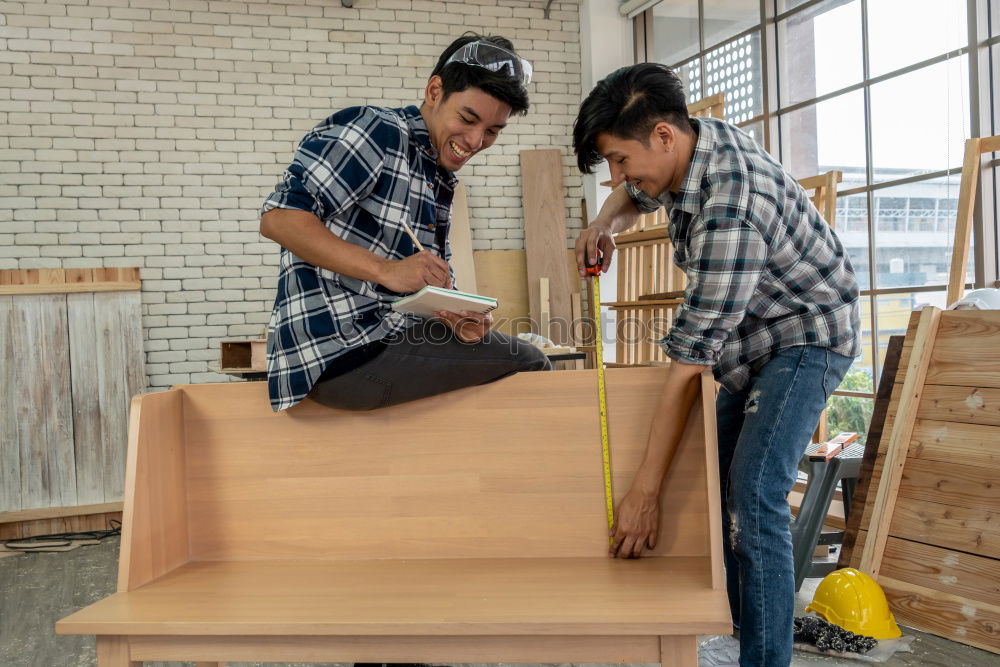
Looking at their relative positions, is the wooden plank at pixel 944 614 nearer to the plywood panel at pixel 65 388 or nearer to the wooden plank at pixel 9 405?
the plywood panel at pixel 65 388

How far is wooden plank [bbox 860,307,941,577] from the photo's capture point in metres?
2.94

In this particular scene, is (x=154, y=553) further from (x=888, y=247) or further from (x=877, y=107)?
(x=877, y=107)

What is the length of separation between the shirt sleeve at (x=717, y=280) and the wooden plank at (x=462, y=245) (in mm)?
4709

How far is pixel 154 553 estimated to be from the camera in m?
1.76

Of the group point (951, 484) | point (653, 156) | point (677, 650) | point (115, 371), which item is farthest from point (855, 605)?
point (115, 371)

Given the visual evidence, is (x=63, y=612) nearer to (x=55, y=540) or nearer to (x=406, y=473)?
(x=55, y=540)

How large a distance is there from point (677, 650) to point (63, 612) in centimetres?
317

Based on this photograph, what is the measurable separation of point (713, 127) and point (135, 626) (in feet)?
5.18

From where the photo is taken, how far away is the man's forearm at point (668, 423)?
1647 millimetres

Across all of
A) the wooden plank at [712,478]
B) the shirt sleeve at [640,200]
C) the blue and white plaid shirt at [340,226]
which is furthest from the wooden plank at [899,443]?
the blue and white plaid shirt at [340,226]

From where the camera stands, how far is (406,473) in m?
1.87

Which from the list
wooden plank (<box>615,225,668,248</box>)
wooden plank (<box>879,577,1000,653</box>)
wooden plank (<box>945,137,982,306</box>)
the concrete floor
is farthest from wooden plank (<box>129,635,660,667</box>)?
wooden plank (<box>615,225,668,248</box>)

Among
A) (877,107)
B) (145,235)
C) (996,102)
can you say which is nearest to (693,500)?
(996,102)

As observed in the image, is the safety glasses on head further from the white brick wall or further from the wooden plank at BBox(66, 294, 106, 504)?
the white brick wall
